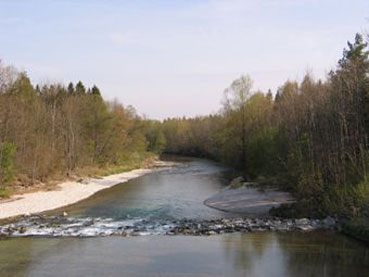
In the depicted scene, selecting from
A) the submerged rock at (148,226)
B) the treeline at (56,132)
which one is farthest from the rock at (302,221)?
the treeline at (56,132)

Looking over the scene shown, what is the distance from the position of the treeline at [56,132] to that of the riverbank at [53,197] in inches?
110

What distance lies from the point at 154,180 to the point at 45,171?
14.6m

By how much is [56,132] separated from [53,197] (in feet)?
61.4

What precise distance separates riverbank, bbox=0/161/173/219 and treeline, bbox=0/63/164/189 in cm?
279

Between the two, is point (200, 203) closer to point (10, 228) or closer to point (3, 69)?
point (10, 228)

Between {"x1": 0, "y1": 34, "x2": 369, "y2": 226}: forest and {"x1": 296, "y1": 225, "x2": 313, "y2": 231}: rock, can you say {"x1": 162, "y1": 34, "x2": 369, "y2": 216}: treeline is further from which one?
{"x1": 296, "y1": 225, "x2": 313, "y2": 231}: rock

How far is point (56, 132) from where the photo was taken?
57.8 meters

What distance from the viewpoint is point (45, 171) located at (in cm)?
4825

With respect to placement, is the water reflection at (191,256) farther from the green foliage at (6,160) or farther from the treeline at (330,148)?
the green foliage at (6,160)

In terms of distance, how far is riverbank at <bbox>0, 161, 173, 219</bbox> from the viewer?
113 feet

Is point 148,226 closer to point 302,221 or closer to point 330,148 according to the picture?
point 302,221

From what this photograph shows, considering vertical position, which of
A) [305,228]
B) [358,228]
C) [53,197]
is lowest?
[305,228]

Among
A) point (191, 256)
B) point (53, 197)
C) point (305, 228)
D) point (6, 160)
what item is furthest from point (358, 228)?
point (6, 160)

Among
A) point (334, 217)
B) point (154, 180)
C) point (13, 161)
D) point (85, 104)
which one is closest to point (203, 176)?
point (154, 180)
